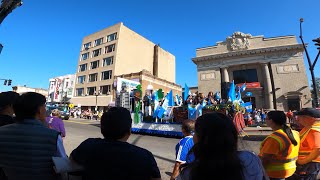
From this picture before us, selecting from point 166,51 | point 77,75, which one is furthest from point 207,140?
point 166,51

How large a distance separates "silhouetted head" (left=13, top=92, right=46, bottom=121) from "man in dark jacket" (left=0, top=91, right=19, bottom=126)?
480 millimetres

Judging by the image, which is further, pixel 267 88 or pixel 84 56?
pixel 84 56

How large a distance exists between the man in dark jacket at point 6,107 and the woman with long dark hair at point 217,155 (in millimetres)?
2215

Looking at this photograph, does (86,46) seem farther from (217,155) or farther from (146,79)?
(217,155)

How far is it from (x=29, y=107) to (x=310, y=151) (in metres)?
3.55

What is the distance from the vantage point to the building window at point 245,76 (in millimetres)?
34406

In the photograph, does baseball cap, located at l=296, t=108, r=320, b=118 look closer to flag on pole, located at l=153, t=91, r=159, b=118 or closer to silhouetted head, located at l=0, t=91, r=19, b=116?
silhouetted head, located at l=0, t=91, r=19, b=116

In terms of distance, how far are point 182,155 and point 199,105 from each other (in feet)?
30.6

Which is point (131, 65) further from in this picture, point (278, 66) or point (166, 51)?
point (278, 66)

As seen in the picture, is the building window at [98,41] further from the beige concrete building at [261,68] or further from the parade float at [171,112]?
the parade float at [171,112]

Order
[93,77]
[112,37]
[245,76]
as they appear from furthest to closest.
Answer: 1. [93,77]
2. [112,37]
3. [245,76]

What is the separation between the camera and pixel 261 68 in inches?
1330

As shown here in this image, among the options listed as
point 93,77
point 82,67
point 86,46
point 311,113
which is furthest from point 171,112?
point 86,46

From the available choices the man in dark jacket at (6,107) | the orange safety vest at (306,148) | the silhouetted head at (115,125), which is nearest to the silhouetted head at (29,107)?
the man in dark jacket at (6,107)
